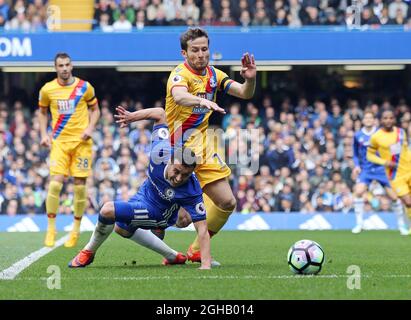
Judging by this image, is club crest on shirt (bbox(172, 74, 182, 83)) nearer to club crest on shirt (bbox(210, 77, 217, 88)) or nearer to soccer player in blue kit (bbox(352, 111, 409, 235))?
club crest on shirt (bbox(210, 77, 217, 88))

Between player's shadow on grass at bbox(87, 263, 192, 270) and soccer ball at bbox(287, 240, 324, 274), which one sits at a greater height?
soccer ball at bbox(287, 240, 324, 274)

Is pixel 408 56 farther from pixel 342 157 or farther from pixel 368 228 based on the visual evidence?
pixel 368 228

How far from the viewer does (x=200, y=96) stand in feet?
30.7

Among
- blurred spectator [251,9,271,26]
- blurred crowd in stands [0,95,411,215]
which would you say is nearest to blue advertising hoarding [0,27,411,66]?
blurred spectator [251,9,271,26]

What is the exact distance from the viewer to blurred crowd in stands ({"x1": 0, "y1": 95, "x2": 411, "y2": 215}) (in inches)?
833

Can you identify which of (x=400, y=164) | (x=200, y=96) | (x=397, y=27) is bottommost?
(x=400, y=164)

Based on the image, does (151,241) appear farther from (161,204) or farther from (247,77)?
(247,77)

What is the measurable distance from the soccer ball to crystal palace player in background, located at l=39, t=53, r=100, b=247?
521 centimetres

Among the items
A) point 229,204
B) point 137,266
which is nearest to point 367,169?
point 229,204

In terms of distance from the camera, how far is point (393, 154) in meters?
16.4

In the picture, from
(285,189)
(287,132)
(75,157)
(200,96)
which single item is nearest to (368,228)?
(285,189)

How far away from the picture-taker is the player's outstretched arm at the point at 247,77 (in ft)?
29.7

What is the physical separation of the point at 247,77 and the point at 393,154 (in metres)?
7.79

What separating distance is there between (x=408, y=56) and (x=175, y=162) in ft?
48.3
